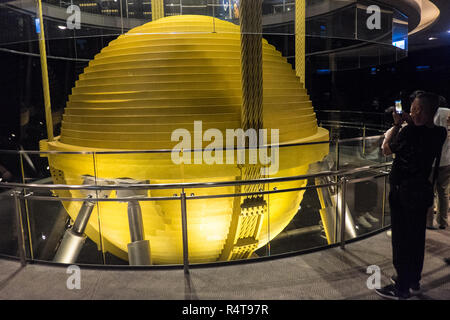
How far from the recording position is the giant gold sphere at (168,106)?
6.32m

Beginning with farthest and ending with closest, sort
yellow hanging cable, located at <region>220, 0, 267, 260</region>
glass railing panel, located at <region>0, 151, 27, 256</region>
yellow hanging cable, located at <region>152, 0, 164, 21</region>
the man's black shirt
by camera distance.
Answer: yellow hanging cable, located at <region>152, 0, 164, 21</region> < yellow hanging cable, located at <region>220, 0, 267, 260</region> < glass railing panel, located at <region>0, 151, 27, 256</region> < the man's black shirt

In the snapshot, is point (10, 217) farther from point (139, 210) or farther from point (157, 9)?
point (157, 9)

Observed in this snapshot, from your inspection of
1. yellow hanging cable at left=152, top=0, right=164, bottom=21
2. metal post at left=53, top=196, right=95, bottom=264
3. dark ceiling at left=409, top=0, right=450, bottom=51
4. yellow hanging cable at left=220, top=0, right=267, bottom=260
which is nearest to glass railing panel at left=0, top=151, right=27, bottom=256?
metal post at left=53, top=196, right=95, bottom=264

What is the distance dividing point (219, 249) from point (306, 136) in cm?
386

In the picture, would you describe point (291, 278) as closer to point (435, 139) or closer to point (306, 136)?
point (435, 139)

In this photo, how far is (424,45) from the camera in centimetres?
1642

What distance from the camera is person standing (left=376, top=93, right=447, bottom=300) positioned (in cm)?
268

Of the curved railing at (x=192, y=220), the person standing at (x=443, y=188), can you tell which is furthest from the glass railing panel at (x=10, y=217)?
the person standing at (x=443, y=188)

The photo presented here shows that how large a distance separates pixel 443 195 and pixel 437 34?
39.7ft

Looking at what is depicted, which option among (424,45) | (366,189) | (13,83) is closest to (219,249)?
(366,189)

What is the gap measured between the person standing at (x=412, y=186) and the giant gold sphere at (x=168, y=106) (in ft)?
8.82

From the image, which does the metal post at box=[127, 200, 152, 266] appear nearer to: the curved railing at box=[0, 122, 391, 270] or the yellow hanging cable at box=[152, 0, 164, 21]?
the curved railing at box=[0, 122, 391, 270]

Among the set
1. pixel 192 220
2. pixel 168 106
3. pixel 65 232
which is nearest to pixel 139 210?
pixel 192 220

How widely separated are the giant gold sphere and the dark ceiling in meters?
5.38
